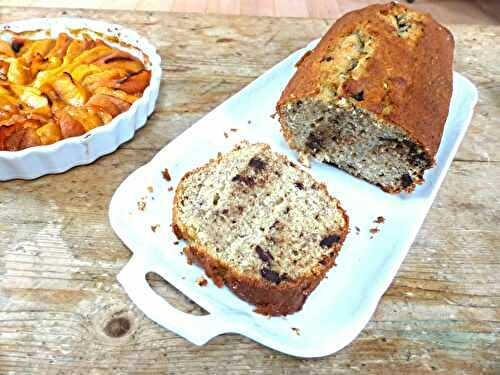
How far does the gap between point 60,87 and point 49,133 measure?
0.96 ft

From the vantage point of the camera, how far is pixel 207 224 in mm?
1787

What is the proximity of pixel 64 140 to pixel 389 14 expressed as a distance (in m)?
1.66

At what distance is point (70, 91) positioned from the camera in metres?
2.13

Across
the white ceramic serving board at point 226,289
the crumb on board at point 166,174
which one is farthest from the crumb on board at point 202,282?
the crumb on board at point 166,174

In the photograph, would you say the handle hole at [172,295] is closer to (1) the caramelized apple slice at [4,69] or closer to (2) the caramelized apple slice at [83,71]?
(2) the caramelized apple slice at [83,71]

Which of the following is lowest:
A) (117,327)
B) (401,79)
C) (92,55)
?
(117,327)

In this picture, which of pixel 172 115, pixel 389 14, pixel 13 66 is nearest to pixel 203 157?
pixel 172 115

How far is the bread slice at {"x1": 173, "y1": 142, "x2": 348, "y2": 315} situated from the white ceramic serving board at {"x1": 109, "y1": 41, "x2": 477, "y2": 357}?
2.7 inches

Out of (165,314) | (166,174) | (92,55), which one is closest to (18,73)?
(92,55)

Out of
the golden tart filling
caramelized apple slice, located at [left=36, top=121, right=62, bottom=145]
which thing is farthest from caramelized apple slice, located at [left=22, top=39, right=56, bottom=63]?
caramelized apple slice, located at [left=36, top=121, right=62, bottom=145]

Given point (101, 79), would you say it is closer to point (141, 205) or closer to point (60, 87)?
point (60, 87)

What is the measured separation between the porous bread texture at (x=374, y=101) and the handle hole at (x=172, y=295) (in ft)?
2.98

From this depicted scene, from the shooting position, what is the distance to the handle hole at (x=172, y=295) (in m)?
1.68

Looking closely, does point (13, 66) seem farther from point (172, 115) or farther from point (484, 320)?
point (484, 320)
